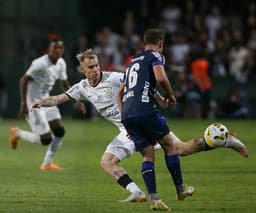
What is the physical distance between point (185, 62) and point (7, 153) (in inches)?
480

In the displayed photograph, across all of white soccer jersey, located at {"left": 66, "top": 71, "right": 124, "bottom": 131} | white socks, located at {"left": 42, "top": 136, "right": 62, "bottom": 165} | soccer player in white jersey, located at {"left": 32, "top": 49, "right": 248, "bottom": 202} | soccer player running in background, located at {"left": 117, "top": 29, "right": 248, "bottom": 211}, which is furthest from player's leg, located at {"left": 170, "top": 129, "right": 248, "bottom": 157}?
white socks, located at {"left": 42, "top": 136, "right": 62, "bottom": 165}

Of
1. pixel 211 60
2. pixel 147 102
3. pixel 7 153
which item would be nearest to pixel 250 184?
pixel 147 102

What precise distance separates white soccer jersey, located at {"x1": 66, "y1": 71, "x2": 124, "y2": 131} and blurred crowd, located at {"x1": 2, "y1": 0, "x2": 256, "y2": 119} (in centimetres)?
1647

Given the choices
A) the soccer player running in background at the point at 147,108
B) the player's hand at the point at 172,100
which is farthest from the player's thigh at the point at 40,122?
the player's hand at the point at 172,100

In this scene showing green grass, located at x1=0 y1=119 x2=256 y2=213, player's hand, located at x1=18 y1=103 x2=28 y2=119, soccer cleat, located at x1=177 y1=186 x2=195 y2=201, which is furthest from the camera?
player's hand, located at x1=18 y1=103 x2=28 y2=119

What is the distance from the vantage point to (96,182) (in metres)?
12.9

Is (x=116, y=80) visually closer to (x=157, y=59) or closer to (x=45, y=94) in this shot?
(x=157, y=59)

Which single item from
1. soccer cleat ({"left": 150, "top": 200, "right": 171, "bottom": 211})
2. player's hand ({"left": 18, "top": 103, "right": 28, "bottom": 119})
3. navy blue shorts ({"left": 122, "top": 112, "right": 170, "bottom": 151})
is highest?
navy blue shorts ({"left": 122, "top": 112, "right": 170, "bottom": 151})

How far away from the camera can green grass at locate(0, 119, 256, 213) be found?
10.2 meters

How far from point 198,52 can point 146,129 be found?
18454 mm

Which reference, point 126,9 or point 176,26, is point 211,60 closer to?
point 176,26

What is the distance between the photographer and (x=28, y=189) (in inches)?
472

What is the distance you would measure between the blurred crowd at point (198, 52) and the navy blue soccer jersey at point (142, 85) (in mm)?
17719

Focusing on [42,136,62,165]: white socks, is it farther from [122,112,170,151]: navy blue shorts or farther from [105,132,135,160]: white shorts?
[122,112,170,151]: navy blue shorts
